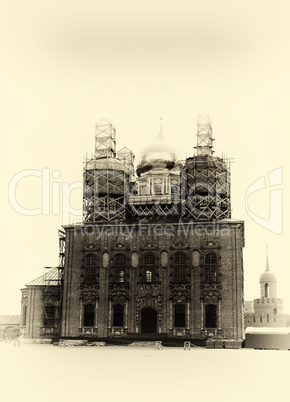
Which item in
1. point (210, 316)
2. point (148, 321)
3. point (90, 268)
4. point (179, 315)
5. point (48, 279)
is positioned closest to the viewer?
point (210, 316)

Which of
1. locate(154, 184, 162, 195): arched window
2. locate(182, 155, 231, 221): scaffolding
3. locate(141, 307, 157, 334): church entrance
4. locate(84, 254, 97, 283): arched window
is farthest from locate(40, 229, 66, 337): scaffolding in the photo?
locate(182, 155, 231, 221): scaffolding

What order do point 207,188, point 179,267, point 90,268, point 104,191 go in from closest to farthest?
1. point 179,267
2. point 90,268
3. point 207,188
4. point 104,191

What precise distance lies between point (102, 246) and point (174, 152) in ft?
45.2

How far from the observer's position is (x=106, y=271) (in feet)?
142

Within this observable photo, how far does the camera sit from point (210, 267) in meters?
42.2

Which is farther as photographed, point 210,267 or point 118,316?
point 118,316

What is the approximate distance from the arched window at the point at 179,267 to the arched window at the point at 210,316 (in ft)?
9.51

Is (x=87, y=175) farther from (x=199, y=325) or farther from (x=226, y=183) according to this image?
(x=199, y=325)

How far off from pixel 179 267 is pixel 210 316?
441 cm

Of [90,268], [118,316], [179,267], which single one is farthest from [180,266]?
[90,268]

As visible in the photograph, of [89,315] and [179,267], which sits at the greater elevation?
[179,267]

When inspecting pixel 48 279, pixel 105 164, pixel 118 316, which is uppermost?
pixel 105 164

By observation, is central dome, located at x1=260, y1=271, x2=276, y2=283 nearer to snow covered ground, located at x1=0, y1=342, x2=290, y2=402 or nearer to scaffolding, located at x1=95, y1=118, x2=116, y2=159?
scaffolding, located at x1=95, y1=118, x2=116, y2=159

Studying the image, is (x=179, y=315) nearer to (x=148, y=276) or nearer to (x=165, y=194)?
(x=148, y=276)
